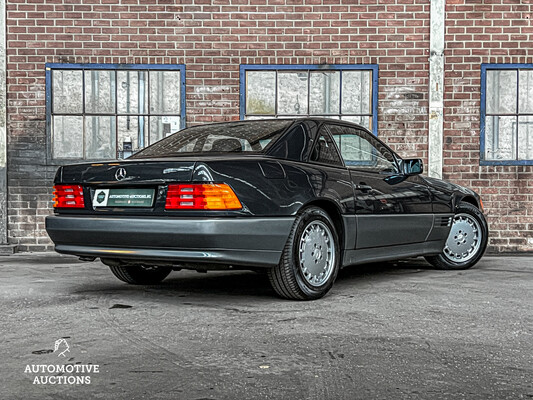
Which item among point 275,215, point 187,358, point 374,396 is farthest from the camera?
point 275,215

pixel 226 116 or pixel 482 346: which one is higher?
pixel 226 116

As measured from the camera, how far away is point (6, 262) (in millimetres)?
8250

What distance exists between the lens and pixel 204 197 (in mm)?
4609

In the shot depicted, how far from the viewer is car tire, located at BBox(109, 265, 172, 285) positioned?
19.7 feet

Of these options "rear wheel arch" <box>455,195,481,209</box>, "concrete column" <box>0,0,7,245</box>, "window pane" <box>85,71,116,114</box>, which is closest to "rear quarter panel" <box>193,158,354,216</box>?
"rear wheel arch" <box>455,195,481,209</box>

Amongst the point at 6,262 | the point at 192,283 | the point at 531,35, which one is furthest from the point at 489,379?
the point at 531,35

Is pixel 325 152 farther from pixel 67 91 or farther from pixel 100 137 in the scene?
pixel 67 91

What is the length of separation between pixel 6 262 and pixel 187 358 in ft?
17.9

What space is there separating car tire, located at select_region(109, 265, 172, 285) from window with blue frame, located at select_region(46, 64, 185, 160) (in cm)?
410

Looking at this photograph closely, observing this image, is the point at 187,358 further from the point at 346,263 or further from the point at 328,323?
the point at 346,263

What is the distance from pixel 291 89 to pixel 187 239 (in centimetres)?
573

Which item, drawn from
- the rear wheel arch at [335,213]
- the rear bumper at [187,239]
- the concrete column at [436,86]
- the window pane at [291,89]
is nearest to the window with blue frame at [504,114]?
the concrete column at [436,86]

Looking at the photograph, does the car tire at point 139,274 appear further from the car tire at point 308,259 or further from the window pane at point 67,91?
the window pane at point 67,91

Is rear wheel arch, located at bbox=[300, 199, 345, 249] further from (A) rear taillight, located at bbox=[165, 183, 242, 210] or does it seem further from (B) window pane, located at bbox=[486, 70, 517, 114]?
(B) window pane, located at bbox=[486, 70, 517, 114]
